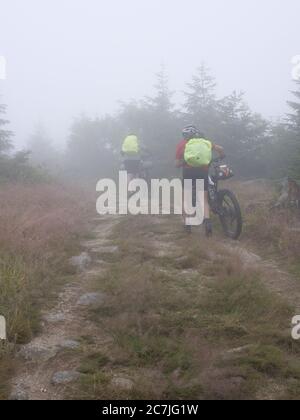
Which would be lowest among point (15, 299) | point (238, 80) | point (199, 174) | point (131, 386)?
point (131, 386)

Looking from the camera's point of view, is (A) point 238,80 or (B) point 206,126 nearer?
(B) point 206,126

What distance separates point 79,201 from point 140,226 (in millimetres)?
4336

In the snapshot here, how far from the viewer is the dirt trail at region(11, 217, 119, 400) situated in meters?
4.14

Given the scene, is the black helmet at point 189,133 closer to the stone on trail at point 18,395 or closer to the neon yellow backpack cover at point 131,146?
the neon yellow backpack cover at point 131,146

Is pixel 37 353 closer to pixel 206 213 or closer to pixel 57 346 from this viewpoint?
pixel 57 346

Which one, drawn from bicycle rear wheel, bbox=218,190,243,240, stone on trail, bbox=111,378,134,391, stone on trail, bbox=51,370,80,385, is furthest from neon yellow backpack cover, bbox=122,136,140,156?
stone on trail, bbox=111,378,134,391

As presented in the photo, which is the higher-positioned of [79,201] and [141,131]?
[141,131]

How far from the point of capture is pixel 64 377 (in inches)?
168

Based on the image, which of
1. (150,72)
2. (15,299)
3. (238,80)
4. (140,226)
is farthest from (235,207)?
(150,72)

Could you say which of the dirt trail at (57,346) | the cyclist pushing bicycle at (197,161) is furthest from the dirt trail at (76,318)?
the cyclist pushing bicycle at (197,161)

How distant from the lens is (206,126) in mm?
19375

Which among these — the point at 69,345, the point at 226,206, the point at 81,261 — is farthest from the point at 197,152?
the point at 69,345

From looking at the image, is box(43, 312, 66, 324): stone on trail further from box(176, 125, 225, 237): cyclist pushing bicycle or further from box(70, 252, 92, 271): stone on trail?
box(176, 125, 225, 237): cyclist pushing bicycle

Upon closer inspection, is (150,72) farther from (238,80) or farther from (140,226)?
(140,226)
